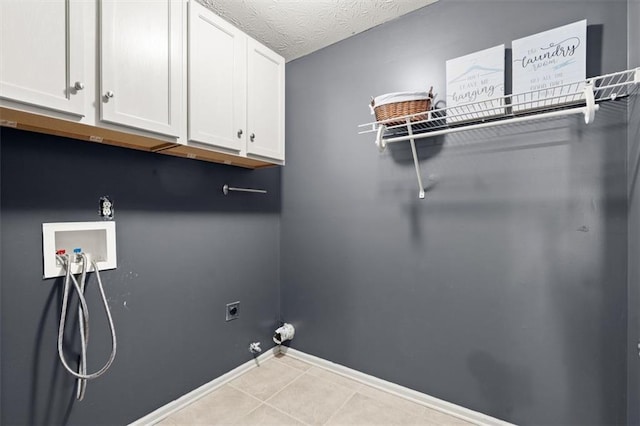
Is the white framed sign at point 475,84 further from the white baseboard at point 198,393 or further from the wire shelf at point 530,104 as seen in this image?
the white baseboard at point 198,393

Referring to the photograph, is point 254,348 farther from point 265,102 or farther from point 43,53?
point 43,53

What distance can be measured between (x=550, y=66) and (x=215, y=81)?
5.01 ft

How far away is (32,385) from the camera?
1195 millimetres

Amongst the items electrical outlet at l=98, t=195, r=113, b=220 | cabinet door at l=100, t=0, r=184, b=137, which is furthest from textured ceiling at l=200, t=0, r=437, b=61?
electrical outlet at l=98, t=195, r=113, b=220

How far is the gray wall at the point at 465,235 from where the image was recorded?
49.4 inches

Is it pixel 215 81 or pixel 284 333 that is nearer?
pixel 215 81

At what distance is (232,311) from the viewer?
1.95 meters

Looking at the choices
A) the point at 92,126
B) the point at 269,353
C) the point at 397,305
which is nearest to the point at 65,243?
the point at 92,126

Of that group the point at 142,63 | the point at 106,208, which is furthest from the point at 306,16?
the point at 106,208

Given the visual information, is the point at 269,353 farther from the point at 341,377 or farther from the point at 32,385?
the point at 32,385

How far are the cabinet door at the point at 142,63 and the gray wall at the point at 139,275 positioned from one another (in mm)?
323

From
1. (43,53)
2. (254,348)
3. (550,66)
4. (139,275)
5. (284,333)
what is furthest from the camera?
(284,333)

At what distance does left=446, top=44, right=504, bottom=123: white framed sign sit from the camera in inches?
55.0

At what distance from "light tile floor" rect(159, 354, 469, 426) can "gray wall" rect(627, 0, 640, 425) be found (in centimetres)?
73
